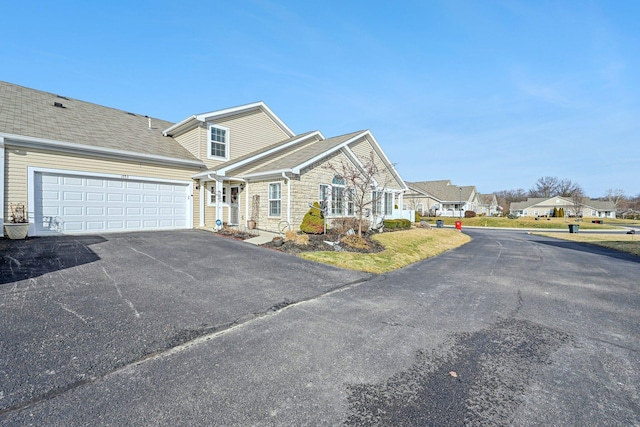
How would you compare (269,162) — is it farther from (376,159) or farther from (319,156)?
(376,159)

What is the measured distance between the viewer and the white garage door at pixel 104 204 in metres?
10.9

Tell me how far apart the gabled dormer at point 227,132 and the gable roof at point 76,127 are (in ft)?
2.14

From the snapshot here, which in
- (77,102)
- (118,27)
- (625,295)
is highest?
(118,27)

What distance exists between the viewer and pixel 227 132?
16234 millimetres

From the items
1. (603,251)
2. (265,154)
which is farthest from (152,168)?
(603,251)

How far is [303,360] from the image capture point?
3.36 meters

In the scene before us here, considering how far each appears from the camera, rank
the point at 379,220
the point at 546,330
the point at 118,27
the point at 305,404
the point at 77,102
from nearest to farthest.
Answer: the point at 305,404 < the point at 546,330 < the point at 118,27 < the point at 77,102 < the point at 379,220

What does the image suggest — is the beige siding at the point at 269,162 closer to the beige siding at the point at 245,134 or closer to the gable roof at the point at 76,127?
the beige siding at the point at 245,134

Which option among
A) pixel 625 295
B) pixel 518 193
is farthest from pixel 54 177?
pixel 518 193

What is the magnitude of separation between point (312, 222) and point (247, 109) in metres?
8.59

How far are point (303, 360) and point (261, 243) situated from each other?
8.14 meters

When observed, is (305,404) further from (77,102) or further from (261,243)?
(77,102)

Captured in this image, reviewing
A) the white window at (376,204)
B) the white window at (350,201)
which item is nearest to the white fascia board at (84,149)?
the white window at (350,201)

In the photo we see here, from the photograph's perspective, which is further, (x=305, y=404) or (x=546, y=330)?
(x=546, y=330)
